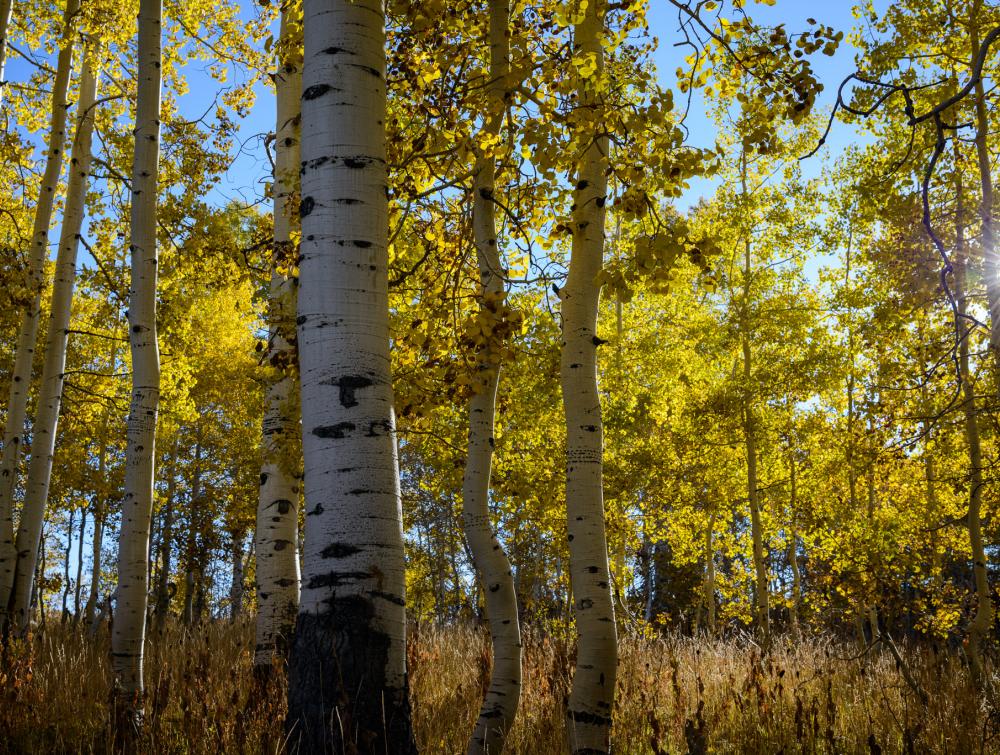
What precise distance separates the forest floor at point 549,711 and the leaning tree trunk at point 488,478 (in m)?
0.51

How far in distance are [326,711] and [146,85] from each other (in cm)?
494

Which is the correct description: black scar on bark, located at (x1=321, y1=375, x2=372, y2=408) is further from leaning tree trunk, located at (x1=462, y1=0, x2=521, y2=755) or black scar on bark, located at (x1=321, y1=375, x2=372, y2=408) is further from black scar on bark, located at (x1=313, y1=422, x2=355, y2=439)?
leaning tree trunk, located at (x1=462, y1=0, x2=521, y2=755)

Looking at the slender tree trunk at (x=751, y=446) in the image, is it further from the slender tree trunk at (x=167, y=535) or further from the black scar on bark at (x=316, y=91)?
the slender tree trunk at (x=167, y=535)

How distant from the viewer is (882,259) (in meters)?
8.91

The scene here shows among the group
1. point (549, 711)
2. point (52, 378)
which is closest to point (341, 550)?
point (549, 711)

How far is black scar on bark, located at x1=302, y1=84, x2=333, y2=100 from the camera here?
2686 millimetres

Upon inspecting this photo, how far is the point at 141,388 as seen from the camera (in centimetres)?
493

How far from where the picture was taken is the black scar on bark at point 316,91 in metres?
2.69

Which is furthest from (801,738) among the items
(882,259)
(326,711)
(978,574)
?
(882,259)

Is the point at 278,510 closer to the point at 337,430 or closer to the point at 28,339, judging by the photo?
the point at 337,430

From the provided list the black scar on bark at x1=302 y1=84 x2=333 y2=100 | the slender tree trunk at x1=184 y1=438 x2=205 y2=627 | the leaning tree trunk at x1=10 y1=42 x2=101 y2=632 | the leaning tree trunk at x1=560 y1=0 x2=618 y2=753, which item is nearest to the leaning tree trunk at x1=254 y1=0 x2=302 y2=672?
the leaning tree trunk at x1=560 y1=0 x2=618 y2=753

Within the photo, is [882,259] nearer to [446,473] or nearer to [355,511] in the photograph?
[446,473]

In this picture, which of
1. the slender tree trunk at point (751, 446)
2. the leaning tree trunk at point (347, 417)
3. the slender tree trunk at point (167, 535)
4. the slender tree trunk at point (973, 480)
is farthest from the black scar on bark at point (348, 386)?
the slender tree trunk at point (167, 535)

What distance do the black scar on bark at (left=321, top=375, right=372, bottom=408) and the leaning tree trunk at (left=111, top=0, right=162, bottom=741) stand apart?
269 centimetres
